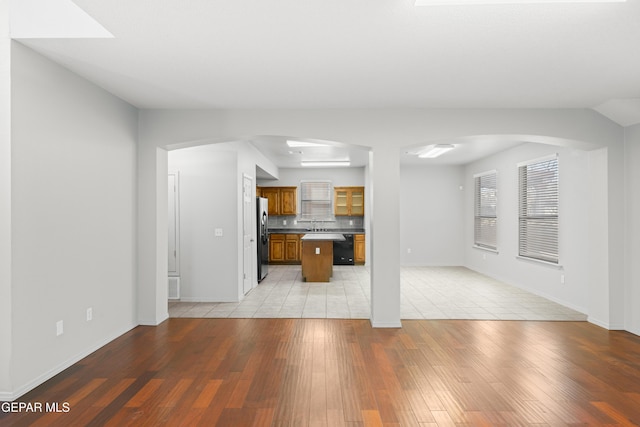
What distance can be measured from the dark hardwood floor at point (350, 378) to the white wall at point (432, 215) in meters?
5.24

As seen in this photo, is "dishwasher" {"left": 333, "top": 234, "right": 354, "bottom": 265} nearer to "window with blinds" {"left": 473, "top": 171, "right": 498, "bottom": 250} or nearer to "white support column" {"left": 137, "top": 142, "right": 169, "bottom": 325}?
"window with blinds" {"left": 473, "top": 171, "right": 498, "bottom": 250}

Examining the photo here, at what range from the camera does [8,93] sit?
270 cm

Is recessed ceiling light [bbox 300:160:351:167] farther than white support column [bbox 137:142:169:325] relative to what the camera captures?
Yes

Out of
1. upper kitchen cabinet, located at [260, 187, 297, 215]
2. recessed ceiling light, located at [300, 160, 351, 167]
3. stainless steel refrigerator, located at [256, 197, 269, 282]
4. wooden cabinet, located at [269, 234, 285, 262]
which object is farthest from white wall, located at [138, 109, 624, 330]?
upper kitchen cabinet, located at [260, 187, 297, 215]

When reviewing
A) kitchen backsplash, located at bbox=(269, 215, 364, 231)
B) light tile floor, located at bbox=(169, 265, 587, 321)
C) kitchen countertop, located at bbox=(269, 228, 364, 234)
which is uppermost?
kitchen backsplash, located at bbox=(269, 215, 364, 231)

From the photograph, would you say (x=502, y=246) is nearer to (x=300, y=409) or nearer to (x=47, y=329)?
(x=300, y=409)

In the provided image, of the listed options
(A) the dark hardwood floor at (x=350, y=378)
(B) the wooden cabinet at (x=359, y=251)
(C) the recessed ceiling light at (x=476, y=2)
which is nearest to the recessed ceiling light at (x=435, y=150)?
(B) the wooden cabinet at (x=359, y=251)

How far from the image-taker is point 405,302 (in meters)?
5.73

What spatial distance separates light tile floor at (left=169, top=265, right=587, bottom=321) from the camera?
16.5ft

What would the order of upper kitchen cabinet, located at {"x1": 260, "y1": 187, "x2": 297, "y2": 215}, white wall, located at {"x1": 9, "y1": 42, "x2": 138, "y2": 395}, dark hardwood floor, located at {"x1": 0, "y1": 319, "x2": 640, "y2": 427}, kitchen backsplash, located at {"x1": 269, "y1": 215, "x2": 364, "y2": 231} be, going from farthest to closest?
kitchen backsplash, located at {"x1": 269, "y1": 215, "x2": 364, "y2": 231}, upper kitchen cabinet, located at {"x1": 260, "y1": 187, "x2": 297, "y2": 215}, white wall, located at {"x1": 9, "y1": 42, "x2": 138, "y2": 395}, dark hardwood floor, located at {"x1": 0, "y1": 319, "x2": 640, "y2": 427}

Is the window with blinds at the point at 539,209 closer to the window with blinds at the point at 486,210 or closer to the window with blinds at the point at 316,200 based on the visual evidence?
the window with blinds at the point at 486,210

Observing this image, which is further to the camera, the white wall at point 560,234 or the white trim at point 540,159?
the white trim at point 540,159

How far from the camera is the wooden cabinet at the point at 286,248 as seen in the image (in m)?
10.0

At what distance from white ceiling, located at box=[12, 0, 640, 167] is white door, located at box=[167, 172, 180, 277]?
1793mm
